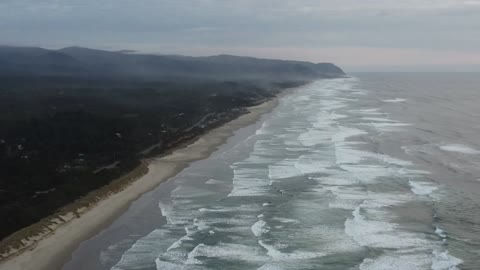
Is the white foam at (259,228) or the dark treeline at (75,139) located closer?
the white foam at (259,228)

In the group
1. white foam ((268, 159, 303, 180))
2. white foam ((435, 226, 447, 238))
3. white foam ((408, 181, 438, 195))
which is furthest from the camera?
white foam ((268, 159, 303, 180))

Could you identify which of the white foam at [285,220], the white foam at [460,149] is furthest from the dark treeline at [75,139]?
the white foam at [460,149]

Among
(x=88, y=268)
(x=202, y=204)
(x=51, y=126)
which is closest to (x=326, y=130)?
(x=51, y=126)

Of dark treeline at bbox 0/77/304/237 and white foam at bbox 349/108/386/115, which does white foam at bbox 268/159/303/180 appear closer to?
dark treeline at bbox 0/77/304/237

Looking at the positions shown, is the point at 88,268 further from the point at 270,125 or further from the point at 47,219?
the point at 270,125

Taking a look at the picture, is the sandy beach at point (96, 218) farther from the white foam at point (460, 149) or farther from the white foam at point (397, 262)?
the white foam at point (460, 149)

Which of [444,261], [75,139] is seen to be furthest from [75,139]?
[444,261]

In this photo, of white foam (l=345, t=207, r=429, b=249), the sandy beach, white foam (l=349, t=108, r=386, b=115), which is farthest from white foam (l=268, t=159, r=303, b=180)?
white foam (l=349, t=108, r=386, b=115)
